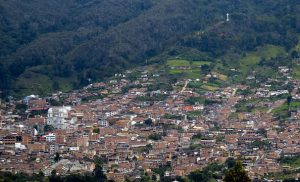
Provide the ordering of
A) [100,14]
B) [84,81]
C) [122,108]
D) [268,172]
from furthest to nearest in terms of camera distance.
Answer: [100,14] → [84,81] → [122,108] → [268,172]

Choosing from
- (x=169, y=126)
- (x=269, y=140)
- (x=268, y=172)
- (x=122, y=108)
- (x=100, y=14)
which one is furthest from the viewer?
(x=100, y=14)

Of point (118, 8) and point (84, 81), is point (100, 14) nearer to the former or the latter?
point (118, 8)

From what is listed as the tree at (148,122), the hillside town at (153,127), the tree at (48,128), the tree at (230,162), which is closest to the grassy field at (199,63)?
the hillside town at (153,127)

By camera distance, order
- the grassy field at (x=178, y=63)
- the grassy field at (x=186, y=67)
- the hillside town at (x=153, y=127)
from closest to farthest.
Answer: the hillside town at (x=153, y=127) < the grassy field at (x=186, y=67) < the grassy field at (x=178, y=63)

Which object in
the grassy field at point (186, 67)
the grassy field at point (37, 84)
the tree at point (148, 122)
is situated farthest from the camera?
the grassy field at point (37, 84)

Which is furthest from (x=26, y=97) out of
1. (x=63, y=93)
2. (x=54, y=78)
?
(x=54, y=78)

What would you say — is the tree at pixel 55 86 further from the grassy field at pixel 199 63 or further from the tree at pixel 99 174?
the tree at pixel 99 174

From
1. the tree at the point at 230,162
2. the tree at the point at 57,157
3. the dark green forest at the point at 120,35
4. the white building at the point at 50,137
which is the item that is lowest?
the tree at the point at 230,162
